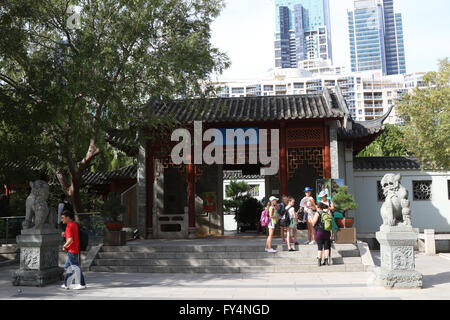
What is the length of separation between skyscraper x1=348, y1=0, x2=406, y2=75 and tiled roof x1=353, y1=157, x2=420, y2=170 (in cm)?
14426

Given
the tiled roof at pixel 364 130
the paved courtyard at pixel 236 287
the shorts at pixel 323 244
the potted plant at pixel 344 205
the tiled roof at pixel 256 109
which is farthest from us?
the tiled roof at pixel 364 130

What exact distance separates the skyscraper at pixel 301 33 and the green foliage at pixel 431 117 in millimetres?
137126

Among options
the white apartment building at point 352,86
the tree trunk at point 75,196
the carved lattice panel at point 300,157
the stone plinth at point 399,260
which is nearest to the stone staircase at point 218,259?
the tree trunk at point 75,196

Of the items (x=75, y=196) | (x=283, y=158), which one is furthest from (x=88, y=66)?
(x=283, y=158)

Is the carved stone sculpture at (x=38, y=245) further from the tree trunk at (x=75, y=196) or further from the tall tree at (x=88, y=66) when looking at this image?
the tree trunk at (x=75, y=196)

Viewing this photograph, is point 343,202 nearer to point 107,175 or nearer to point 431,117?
point 431,117

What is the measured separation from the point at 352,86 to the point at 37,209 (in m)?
78.4

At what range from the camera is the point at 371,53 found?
5935 inches

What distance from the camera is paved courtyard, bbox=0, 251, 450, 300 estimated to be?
6.30 metres

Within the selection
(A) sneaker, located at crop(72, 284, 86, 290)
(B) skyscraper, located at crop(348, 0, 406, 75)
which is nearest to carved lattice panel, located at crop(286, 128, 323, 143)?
(A) sneaker, located at crop(72, 284, 86, 290)

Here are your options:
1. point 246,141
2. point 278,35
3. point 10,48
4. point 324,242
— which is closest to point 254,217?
point 246,141

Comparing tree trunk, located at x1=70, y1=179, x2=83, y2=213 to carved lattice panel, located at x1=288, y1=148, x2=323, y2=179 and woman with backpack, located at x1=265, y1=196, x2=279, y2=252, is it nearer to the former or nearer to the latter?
woman with backpack, located at x1=265, y1=196, x2=279, y2=252

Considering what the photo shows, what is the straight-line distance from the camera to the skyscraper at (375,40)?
5915 inches

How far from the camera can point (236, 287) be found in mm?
7137
